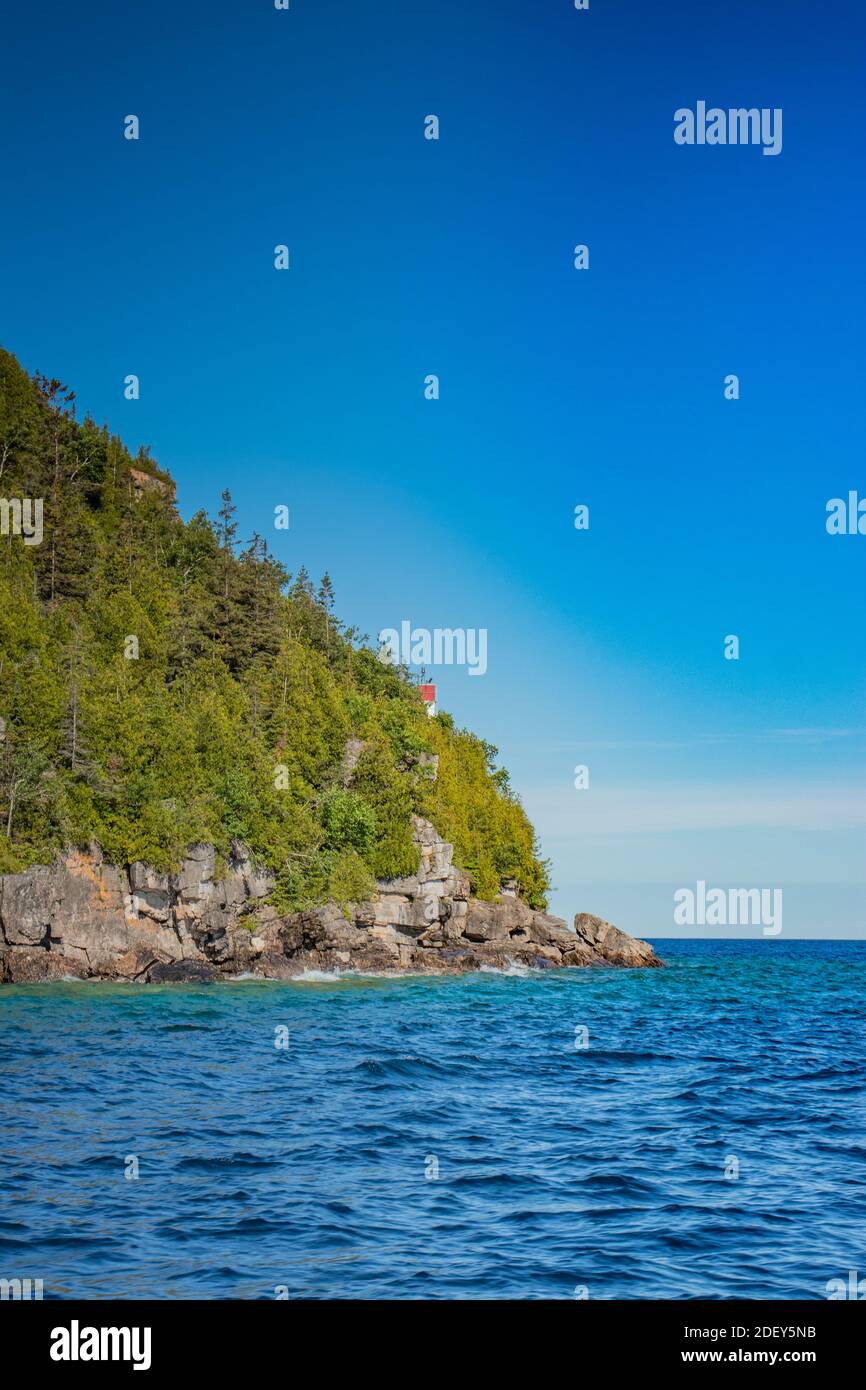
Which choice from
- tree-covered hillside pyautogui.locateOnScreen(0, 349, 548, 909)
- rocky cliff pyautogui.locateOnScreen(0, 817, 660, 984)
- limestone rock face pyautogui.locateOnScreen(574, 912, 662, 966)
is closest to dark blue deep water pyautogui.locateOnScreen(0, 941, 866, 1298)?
rocky cliff pyautogui.locateOnScreen(0, 817, 660, 984)

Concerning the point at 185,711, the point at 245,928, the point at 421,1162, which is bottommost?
the point at 245,928

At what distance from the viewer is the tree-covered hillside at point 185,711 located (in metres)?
63.0

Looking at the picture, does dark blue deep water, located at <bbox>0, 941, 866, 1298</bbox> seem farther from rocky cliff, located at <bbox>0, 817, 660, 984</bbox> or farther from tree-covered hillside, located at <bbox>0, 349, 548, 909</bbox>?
tree-covered hillside, located at <bbox>0, 349, 548, 909</bbox>

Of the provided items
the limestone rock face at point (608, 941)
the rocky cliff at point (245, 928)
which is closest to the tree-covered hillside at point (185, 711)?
the rocky cliff at point (245, 928)

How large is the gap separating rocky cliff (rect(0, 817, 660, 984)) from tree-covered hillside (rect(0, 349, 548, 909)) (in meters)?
1.77

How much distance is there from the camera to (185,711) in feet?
249

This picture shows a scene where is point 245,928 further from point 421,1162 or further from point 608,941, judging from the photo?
point 421,1162

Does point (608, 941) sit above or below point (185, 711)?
below

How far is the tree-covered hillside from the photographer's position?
6300cm

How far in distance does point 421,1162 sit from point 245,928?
53.3 metres

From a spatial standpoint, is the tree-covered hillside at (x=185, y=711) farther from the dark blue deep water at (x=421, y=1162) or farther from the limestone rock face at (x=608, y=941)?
the dark blue deep water at (x=421, y=1162)

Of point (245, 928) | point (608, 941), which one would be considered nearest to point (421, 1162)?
point (245, 928)

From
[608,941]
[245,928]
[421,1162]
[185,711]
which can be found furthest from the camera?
[608,941]
